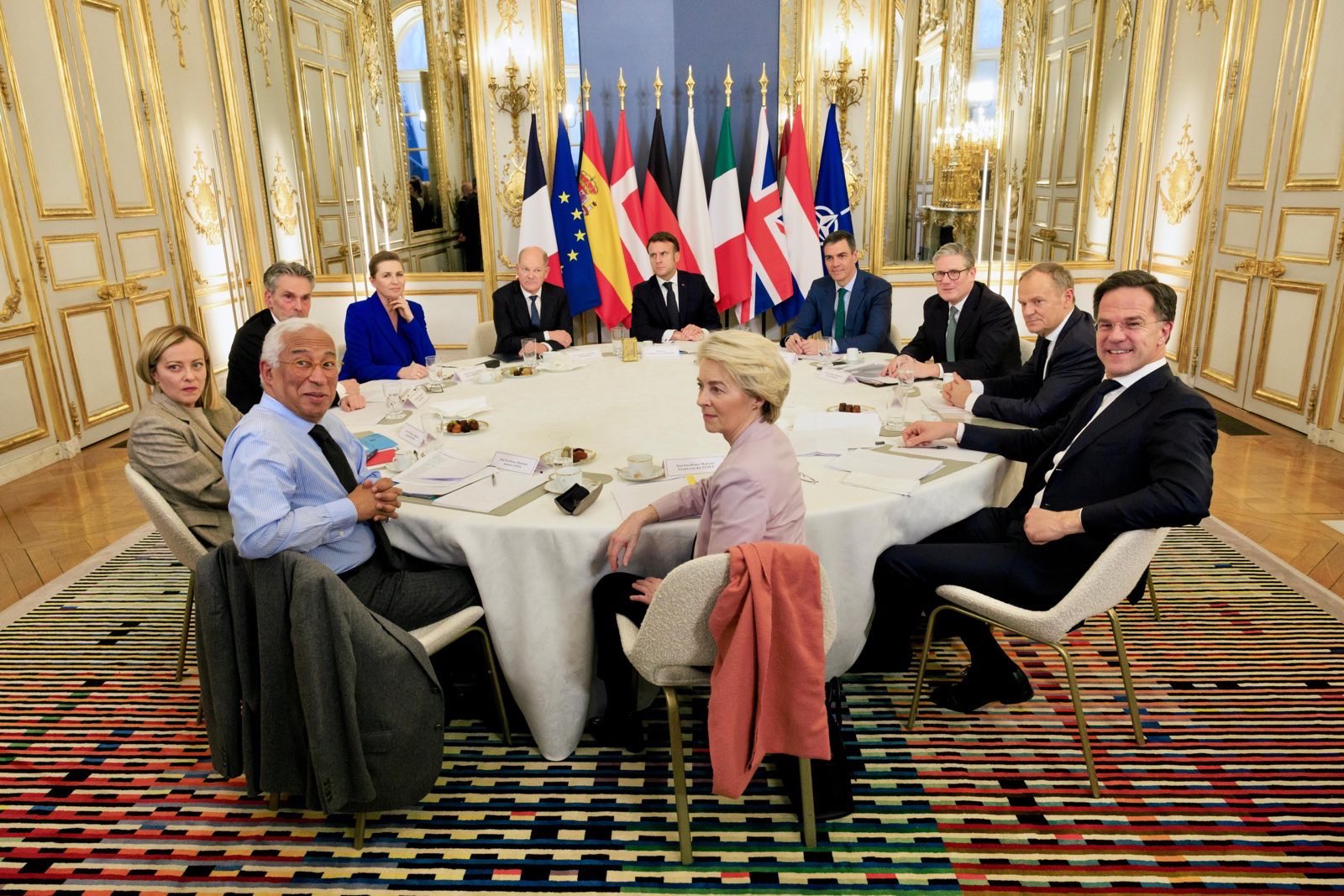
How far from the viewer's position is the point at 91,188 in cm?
545

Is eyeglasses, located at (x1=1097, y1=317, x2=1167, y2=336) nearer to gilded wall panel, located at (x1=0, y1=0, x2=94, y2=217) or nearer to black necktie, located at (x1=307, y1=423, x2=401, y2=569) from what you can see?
black necktie, located at (x1=307, y1=423, x2=401, y2=569)

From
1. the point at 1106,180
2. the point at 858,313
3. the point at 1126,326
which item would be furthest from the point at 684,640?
the point at 1106,180

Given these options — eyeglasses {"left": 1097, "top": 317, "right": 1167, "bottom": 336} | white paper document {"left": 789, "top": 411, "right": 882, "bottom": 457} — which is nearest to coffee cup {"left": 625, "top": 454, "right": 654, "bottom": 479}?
white paper document {"left": 789, "top": 411, "right": 882, "bottom": 457}

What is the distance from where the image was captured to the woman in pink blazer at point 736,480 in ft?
6.18

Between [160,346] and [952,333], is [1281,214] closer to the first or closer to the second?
[952,333]

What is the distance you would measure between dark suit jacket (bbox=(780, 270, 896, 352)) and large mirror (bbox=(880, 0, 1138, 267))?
1.95 metres

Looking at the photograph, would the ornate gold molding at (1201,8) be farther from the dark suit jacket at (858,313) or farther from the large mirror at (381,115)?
the large mirror at (381,115)

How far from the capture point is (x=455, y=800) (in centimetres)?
220

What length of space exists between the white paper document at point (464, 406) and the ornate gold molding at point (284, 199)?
14.2 feet

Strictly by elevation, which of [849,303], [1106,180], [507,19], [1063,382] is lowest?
[1063,382]

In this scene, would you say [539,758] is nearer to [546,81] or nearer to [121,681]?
[121,681]

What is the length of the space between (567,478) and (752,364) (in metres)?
0.66

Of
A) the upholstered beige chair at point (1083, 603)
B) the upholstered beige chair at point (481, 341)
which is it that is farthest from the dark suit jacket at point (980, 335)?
the upholstered beige chair at point (481, 341)

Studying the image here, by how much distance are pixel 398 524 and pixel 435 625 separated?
313mm
